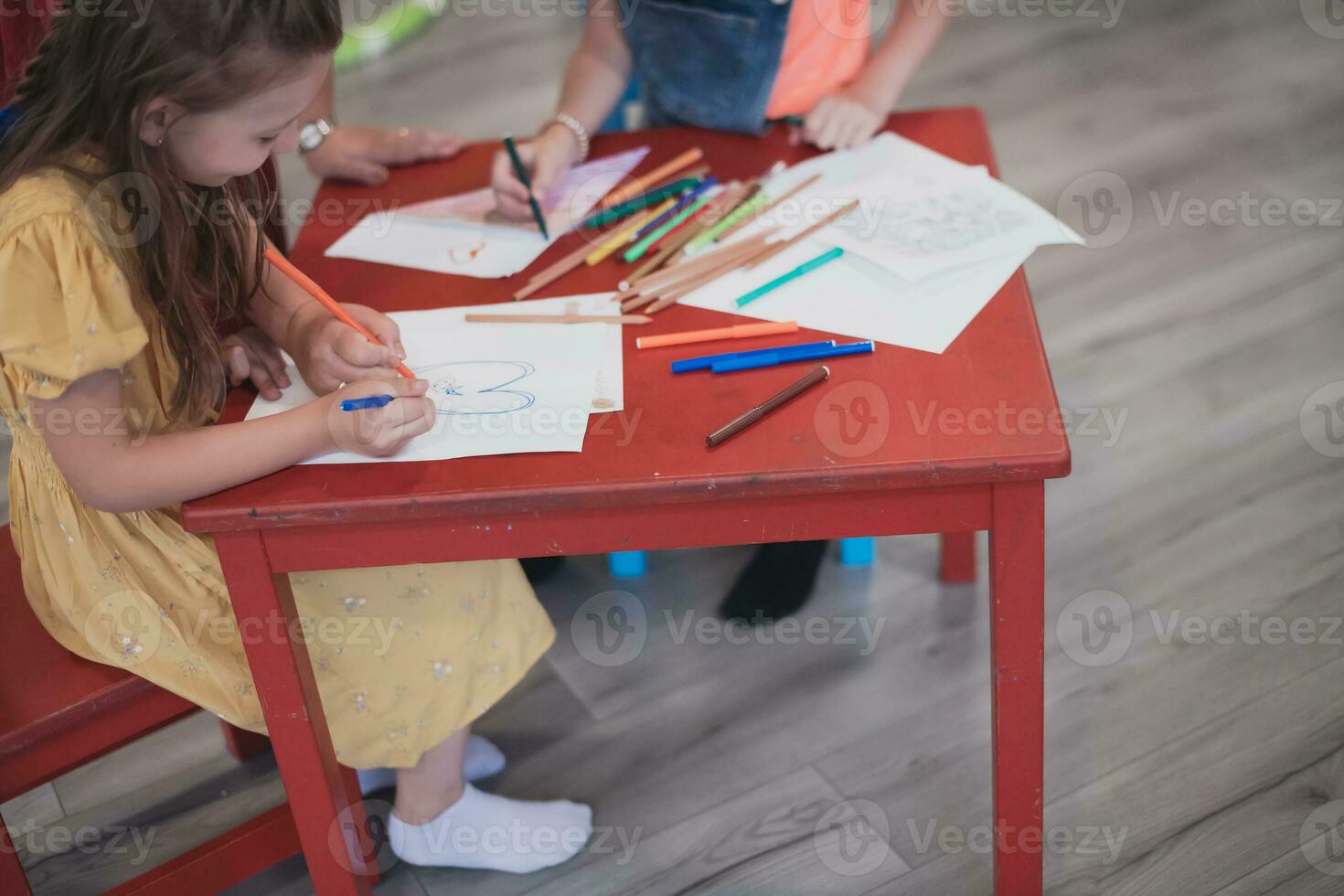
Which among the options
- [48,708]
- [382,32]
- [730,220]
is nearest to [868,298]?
[730,220]

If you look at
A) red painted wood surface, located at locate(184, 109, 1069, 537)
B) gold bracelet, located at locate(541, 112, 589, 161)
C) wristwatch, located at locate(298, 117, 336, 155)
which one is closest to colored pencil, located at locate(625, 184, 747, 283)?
red painted wood surface, located at locate(184, 109, 1069, 537)

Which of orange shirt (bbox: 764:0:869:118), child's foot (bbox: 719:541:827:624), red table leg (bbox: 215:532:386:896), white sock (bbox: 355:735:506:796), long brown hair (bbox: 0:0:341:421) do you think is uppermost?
long brown hair (bbox: 0:0:341:421)

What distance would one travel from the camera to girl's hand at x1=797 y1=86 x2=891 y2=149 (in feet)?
4.82

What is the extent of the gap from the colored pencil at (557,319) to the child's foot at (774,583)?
2.23ft

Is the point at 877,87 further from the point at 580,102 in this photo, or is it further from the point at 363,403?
the point at 363,403

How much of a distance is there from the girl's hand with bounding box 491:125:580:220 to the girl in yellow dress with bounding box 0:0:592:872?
26 cm

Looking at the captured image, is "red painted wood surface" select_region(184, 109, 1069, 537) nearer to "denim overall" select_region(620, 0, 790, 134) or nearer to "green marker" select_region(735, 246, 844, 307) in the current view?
"green marker" select_region(735, 246, 844, 307)

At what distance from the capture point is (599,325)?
119 centimetres

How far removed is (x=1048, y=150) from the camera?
2.83 meters

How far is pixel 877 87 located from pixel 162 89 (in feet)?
2.86

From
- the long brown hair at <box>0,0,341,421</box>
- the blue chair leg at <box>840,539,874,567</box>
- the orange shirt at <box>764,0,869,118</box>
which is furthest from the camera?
the blue chair leg at <box>840,539,874,567</box>

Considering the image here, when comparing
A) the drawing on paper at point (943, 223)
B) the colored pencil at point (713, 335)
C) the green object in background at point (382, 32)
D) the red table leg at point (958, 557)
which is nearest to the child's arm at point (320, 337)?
the colored pencil at point (713, 335)

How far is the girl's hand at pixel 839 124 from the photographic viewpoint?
1.47m

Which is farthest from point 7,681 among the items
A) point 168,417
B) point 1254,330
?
point 1254,330
